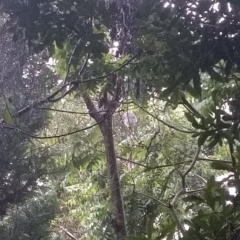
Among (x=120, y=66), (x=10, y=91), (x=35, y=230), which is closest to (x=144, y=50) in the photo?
(x=120, y=66)

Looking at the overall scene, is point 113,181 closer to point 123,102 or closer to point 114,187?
point 114,187

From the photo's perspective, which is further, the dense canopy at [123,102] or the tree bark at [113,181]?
the tree bark at [113,181]

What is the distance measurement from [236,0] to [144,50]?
27cm

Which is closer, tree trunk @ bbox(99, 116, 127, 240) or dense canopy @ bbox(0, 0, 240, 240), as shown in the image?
dense canopy @ bbox(0, 0, 240, 240)

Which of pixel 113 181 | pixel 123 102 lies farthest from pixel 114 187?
pixel 123 102

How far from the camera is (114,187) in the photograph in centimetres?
160

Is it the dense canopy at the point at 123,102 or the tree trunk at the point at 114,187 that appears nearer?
the dense canopy at the point at 123,102

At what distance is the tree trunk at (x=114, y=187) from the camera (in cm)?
153

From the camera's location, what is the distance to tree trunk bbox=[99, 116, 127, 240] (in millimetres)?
1534

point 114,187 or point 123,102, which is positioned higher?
point 123,102

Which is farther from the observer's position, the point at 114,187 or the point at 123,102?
the point at 114,187

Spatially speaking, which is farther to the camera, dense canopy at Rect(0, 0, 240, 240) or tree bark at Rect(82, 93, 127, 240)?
tree bark at Rect(82, 93, 127, 240)

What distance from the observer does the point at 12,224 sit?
1929 millimetres

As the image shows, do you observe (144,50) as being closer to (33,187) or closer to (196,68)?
(196,68)
